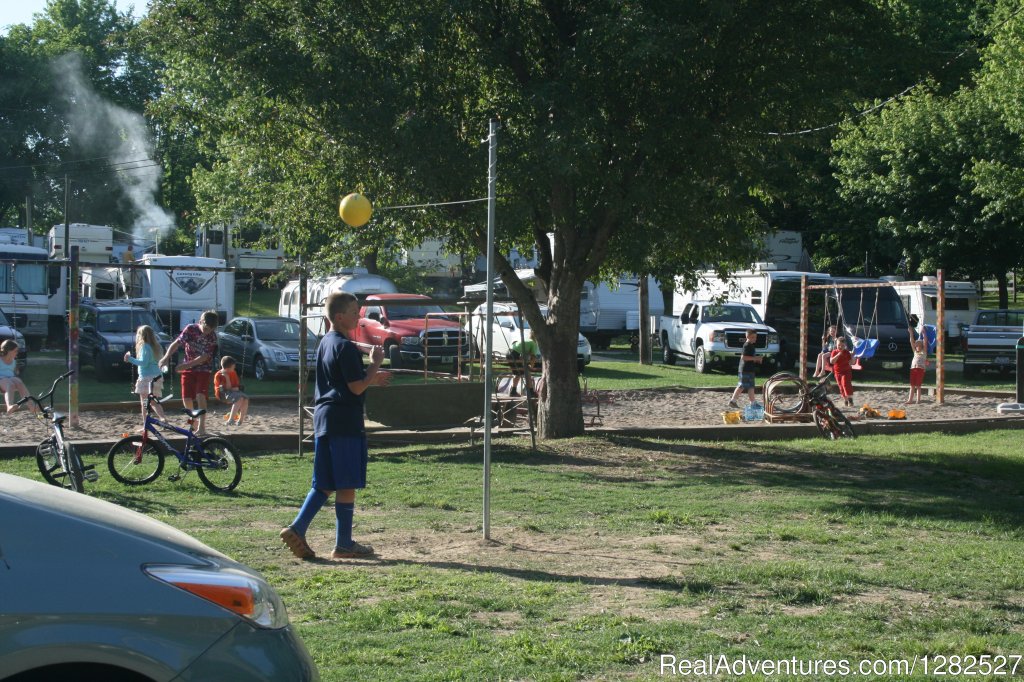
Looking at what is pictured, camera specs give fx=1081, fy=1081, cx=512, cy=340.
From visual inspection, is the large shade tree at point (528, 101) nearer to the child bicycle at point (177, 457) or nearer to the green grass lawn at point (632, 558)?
the green grass lawn at point (632, 558)

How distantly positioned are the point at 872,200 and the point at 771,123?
1109 inches

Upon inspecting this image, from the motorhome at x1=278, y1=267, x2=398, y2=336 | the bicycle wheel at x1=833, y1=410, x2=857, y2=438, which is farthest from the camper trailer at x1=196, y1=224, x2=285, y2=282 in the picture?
the bicycle wheel at x1=833, y1=410, x2=857, y2=438

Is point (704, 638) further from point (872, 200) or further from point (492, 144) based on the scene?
point (872, 200)

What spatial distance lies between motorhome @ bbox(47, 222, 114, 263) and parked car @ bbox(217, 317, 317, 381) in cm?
1536

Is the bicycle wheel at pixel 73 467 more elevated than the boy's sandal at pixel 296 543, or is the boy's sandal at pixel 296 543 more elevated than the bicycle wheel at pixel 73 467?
the bicycle wheel at pixel 73 467

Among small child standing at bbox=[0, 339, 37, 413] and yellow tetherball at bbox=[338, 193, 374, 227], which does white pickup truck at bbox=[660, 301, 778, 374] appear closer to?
small child standing at bbox=[0, 339, 37, 413]

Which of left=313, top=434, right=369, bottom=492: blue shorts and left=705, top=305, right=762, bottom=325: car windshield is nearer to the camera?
left=313, top=434, right=369, bottom=492: blue shorts

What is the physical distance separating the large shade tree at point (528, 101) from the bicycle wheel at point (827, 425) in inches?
116

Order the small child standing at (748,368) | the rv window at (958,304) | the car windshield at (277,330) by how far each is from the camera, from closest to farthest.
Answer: the small child standing at (748,368) < the car windshield at (277,330) < the rv window at (958,304)

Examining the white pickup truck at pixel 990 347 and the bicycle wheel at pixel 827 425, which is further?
the white pickup truck at pixel 990 347

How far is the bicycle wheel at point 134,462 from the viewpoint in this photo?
1115 centimetres

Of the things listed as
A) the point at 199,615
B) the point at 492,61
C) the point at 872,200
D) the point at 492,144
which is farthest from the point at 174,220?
the point at 199,615

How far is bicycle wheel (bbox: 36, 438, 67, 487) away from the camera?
10.7 meters

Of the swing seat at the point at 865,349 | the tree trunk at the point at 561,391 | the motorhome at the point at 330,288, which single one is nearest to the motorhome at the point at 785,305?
the swing seat at the point at 865,349
